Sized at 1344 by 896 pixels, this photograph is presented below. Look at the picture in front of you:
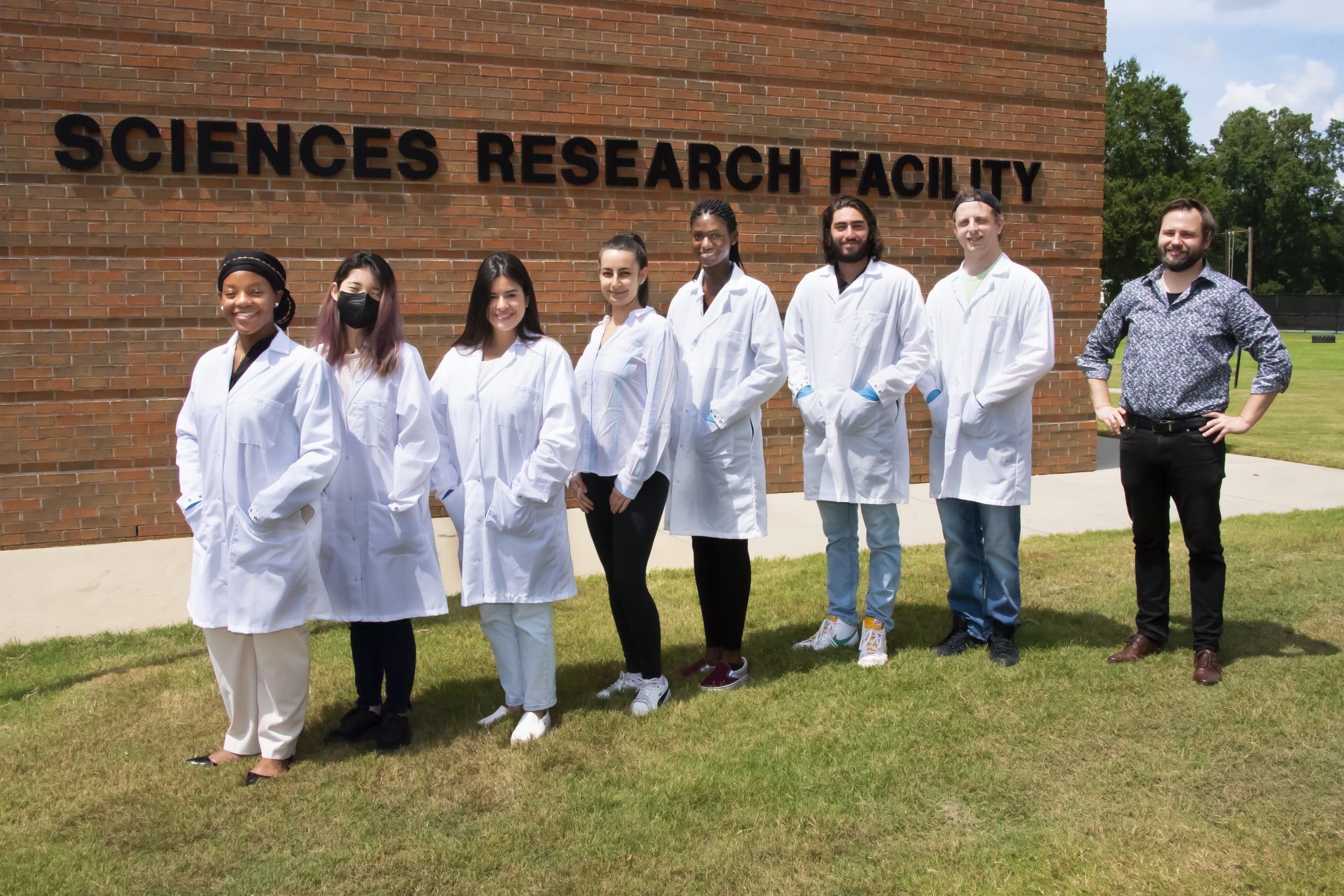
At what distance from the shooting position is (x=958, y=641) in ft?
16.3

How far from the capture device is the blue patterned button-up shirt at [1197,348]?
4434mm

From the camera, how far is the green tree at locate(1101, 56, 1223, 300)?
157 ft

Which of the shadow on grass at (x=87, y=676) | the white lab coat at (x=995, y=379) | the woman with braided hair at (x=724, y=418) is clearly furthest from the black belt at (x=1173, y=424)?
the shadow on grass at (x=87, y=676)

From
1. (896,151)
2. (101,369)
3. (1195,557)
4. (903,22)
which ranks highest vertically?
(903,22)

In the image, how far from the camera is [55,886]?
10.2 ft

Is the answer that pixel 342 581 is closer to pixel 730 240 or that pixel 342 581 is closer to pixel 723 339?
pixel 723 339

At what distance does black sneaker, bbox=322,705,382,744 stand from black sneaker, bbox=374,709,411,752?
83 mm

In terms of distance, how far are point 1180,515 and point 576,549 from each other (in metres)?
4.03

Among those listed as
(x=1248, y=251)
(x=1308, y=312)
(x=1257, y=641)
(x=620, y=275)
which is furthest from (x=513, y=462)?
(x=1248, y=251)

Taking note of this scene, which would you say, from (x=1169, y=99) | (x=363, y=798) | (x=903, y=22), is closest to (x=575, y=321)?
(x=903, y=22)

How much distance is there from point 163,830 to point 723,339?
2.72m

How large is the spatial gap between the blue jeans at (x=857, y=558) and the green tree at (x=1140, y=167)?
46999mm

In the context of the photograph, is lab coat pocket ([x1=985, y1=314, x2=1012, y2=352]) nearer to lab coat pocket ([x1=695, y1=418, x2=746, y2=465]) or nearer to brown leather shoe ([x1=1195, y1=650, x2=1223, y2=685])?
lab coat pocket ([x1=695, y1=418, x2=746, y2=465])

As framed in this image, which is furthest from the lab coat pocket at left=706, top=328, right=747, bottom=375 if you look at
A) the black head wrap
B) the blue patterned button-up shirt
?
the black head wrap
